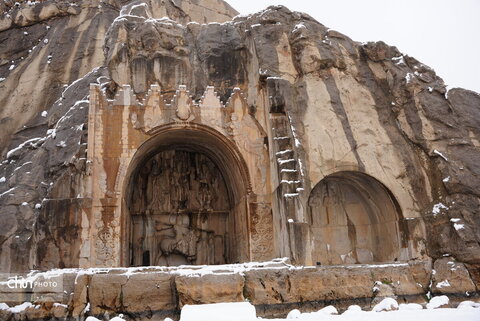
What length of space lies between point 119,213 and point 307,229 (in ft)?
21.7

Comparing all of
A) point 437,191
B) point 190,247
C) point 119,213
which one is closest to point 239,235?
point 190,247

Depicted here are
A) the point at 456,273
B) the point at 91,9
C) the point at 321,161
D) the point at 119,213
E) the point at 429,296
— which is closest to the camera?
the point at 429,296

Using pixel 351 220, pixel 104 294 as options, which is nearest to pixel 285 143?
pixel 351 220

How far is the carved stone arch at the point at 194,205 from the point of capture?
16047mm

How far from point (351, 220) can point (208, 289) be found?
9.36 m

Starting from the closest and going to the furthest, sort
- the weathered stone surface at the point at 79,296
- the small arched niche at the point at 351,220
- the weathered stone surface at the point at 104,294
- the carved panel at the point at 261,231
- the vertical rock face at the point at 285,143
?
the weathered stone surface at the point at 79,296 < the weathered stone surface at the point at 104,294 < the vertical rock face at the point at 285,143 < the carved panel at the point at 261,231 < the small arched niche at the point at 351,220

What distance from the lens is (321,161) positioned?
15.7 meters

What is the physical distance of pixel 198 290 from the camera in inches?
391

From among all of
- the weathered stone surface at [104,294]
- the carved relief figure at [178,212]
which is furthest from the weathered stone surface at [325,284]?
the carved relief figure at [178,212]

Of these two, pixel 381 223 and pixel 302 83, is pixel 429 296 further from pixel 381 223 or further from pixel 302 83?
pixel 302 83

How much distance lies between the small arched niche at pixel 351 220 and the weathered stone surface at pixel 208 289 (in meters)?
7.17

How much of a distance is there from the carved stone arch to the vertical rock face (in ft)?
0.64

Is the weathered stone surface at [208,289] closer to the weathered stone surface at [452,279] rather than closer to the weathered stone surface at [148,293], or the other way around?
the weathered stone surface at [148,293]

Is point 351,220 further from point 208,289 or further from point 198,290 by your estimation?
point 198,290
